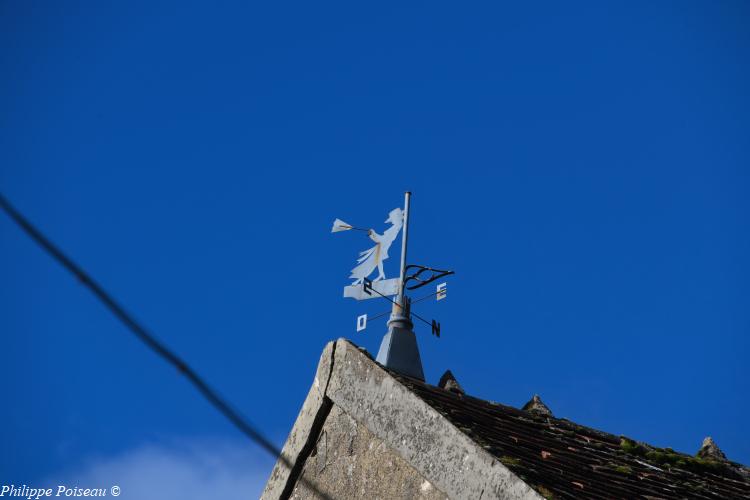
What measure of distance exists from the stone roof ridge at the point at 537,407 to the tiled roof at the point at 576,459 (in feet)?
0.22

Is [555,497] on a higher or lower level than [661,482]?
Result: lower

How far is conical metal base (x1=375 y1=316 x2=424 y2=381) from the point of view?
9000mm

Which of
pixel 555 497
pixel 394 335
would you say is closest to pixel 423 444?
pixel 555 497

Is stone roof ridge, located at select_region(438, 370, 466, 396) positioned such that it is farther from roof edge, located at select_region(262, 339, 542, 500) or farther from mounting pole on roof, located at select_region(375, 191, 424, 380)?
mounting pole on roof, located at select_region(375, 191, 424, 380)

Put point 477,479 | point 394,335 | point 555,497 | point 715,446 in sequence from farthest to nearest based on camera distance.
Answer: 1. point 394,335
2. point 715,446
3. point 477,479
4. point 555,497

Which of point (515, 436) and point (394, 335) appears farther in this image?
point (394, 335)

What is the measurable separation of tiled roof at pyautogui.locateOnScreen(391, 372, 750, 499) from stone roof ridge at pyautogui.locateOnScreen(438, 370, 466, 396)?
0.22 m

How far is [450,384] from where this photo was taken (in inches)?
269

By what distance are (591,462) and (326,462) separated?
1.56 metres

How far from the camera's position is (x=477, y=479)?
16.6 ft

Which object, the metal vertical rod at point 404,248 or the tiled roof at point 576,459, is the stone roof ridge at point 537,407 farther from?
the metal vertical rod at point 404,248

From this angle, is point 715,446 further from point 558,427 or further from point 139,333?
point 139,333

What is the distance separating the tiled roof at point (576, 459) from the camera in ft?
17.1

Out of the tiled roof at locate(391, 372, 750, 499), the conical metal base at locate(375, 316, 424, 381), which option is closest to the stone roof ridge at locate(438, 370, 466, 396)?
the tiled roof at locate(391, 372, 750, 499)
